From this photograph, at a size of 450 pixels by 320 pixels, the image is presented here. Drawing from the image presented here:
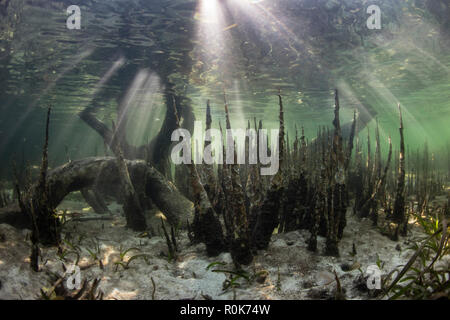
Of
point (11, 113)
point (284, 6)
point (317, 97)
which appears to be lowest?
point (11, 113)

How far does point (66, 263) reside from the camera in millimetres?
3770

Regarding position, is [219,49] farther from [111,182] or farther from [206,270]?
[206,270]

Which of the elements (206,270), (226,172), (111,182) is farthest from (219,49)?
(206,270)

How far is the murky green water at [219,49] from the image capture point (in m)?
8.36

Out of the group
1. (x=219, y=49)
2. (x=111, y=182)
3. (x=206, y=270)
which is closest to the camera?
(x=206, y=270)

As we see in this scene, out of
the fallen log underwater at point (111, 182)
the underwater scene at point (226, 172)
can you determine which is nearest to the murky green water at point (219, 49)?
the underwater scene at point (226, 172)

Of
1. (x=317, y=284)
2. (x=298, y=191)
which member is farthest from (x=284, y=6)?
(x=317, y=284)

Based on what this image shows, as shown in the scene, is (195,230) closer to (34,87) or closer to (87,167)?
(87,167)

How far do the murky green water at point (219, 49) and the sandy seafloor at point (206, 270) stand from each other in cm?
485

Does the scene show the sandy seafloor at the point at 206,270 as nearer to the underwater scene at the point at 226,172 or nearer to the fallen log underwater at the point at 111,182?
the underwater scene at the point at 226,172

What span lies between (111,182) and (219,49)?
7.40 metres

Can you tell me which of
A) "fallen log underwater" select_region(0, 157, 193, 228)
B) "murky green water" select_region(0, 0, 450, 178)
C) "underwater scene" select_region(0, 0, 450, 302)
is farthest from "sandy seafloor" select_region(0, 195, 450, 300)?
"murky green water" select_region(0, 0, 450, 178)

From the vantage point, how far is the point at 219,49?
11008 millimetres
